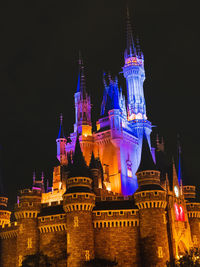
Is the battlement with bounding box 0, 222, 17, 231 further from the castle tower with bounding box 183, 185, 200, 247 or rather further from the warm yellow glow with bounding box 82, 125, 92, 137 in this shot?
the castle tower with bounding box 183, 185, 200, 247

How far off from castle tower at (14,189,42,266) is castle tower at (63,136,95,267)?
197 inches

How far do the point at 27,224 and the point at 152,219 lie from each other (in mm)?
14749

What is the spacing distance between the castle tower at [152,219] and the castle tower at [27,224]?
40.2ft

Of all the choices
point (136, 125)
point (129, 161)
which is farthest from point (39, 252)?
point (136, 125)

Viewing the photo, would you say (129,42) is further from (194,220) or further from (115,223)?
(115,223)

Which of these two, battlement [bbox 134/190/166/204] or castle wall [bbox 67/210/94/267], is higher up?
battlement [bbox 134/190/166/204]

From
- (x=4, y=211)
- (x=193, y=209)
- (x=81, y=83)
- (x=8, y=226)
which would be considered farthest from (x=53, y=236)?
(x=81, y=83)

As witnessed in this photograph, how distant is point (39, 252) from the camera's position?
43.7 metres

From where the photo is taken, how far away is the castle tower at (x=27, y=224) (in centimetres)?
4434

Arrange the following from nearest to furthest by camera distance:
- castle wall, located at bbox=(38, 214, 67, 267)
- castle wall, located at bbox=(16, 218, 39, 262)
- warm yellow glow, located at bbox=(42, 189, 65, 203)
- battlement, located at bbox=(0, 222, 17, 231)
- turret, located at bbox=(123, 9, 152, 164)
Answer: castle wall, located at bbox=(38, 214, 67, 267) < castle wall, located at bbox=(16, 218, 39, 262) < battlement, located at bbox=(0, 222, 17, 231) < warm yellow glow, located at bbox=(42, 189, 65, 203) < turret, located at bbox=(123, 9, 152, 164)

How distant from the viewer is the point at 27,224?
45438 mm

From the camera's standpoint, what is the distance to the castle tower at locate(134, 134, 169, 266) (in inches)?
1609

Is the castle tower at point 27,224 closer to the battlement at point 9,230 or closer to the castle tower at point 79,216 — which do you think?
the battlement at point 9,230

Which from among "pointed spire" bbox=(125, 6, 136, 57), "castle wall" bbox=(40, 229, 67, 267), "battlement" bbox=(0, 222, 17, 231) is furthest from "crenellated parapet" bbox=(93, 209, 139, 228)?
"pointed spire" bbox=(125, 6, 136, 57)
